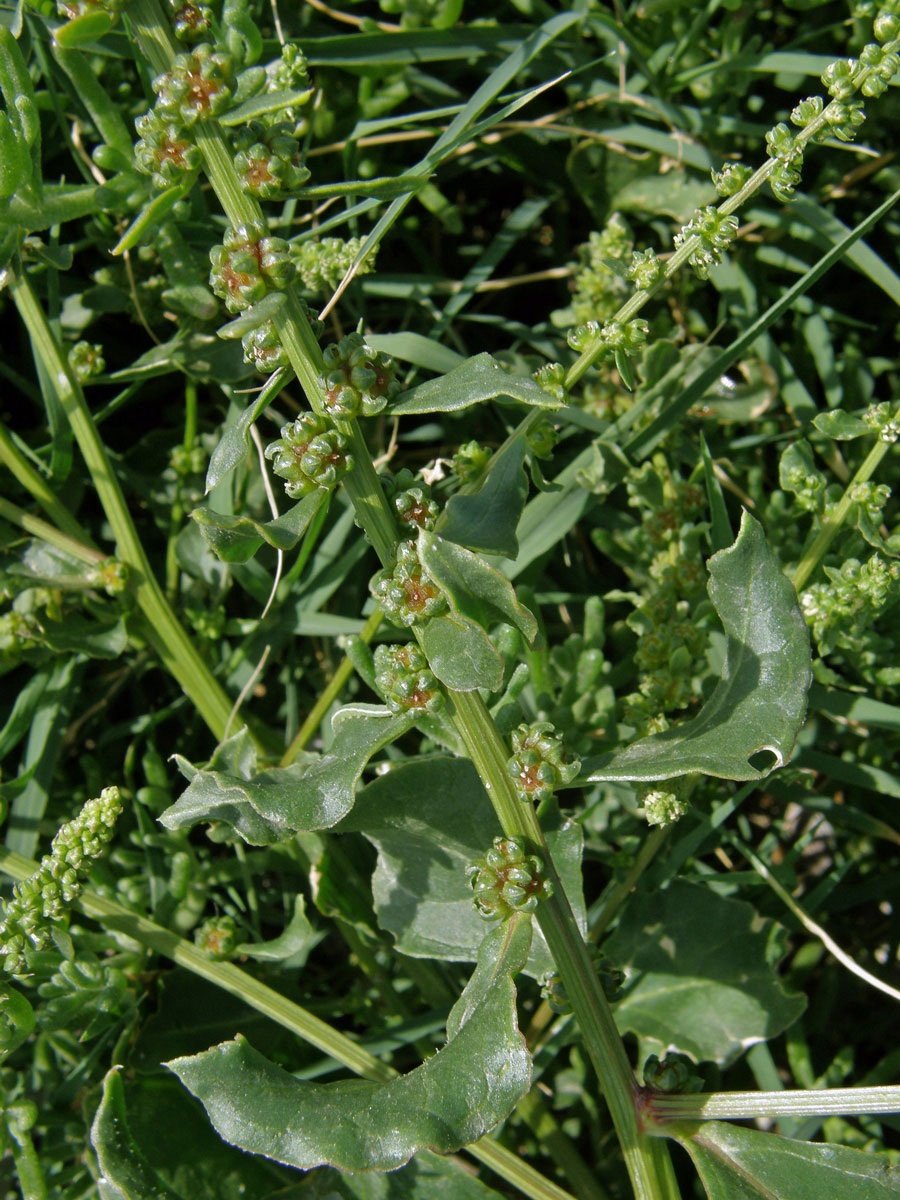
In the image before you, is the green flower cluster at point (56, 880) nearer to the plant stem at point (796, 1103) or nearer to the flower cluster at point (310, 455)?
the flower cluster at point (310, 455)

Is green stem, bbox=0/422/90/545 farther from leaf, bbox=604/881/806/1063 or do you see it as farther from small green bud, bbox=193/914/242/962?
leaf, bbox=604/881/806/1063

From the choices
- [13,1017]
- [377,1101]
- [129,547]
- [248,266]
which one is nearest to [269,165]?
[248,266]

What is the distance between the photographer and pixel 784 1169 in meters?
1.69

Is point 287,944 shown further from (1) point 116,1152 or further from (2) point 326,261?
(2) point 326,261

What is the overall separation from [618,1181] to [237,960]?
1007mm

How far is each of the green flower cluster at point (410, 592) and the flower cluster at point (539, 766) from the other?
28 cm

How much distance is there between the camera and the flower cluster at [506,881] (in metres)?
1.61

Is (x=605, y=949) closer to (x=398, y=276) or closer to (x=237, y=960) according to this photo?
(x=237, y=960)

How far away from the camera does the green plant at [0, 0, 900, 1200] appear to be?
1.52 meters

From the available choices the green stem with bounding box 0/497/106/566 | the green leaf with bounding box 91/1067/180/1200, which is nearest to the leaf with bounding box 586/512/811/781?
the green leaf with bounding box 91/1067/180/1200

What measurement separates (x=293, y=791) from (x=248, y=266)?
0.77 m

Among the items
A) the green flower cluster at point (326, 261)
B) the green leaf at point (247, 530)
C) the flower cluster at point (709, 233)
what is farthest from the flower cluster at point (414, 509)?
the green flower cluster at point (326, 261)

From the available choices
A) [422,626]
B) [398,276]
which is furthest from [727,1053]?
[398,276]

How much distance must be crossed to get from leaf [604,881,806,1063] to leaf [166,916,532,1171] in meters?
0.80
